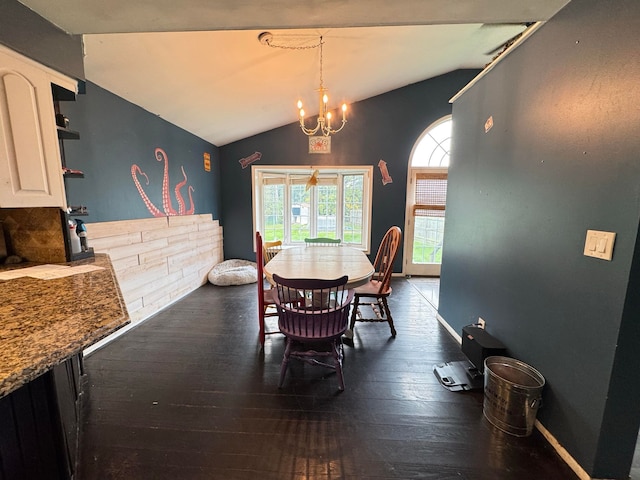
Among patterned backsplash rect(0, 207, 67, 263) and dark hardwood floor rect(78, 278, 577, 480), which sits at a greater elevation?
patterned backsplash rect(0, 207, 67, 263)

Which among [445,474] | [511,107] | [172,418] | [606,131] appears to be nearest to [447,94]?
[511,107]

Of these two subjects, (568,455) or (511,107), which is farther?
(511,107)

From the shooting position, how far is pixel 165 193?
10.8 ft

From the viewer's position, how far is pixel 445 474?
1.29 m

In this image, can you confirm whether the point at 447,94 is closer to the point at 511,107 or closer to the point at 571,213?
the point at 511,107

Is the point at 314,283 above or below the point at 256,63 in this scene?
below

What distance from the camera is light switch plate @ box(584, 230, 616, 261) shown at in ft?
3.73

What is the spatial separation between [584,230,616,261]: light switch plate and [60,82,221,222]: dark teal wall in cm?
336

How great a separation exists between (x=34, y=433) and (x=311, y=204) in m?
4.40

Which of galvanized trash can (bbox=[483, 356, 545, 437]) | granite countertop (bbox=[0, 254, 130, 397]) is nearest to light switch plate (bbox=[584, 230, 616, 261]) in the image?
galvanized trash can (bbox=[483, 356, 545, 437])

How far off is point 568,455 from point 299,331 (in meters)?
1.56

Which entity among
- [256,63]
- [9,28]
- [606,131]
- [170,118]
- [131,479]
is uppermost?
[256,63]

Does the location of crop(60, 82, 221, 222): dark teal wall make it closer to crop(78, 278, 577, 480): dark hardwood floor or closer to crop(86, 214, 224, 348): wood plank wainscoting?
crop(86, 214, 224, 348): wood plank wainscoting

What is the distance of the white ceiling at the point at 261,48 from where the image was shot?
135 centimetres
